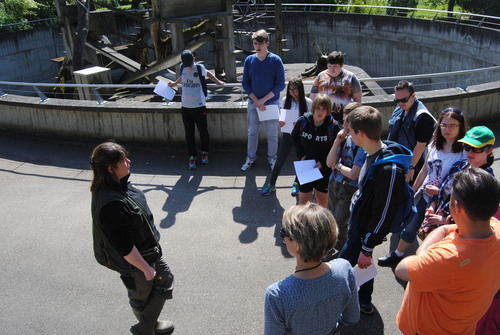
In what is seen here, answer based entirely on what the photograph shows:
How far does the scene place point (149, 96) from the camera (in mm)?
13359

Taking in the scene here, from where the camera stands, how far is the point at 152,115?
26.0ft

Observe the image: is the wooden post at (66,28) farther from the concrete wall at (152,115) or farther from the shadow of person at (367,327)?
the shadow of person at (367,327)

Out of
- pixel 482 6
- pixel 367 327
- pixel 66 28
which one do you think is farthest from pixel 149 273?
pixel 482 6

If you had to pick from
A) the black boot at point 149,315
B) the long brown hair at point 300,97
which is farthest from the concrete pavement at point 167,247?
the long brown hair at point 300,97

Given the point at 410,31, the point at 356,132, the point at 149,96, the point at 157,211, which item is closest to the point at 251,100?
the point at 157,211

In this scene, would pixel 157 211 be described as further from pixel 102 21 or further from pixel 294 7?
pixel 294 7

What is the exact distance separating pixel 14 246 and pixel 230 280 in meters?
2.68

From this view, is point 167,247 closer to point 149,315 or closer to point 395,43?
point 149,315

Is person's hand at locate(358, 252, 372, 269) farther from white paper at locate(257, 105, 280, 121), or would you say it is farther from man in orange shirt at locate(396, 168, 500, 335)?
white paper at locate(257, 105, 280, 121)

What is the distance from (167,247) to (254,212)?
4.07 feet

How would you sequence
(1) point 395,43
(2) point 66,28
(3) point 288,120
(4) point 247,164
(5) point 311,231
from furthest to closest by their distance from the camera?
1. (1) point 395,43
2. (2) point 66,28
3. (4) point 247,164
4. (3) point 288,120
5. (5) point 311,231

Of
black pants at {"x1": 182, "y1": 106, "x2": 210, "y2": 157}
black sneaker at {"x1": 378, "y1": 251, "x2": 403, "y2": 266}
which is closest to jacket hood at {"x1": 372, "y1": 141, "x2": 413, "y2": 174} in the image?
black sneaker at {"x1": 378, "y1": 251, "x2": 403, "y2": 266}

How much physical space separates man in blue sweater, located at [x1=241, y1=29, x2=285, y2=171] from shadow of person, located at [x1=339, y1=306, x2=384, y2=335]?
134 inches

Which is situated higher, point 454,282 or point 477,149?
point 477,149
